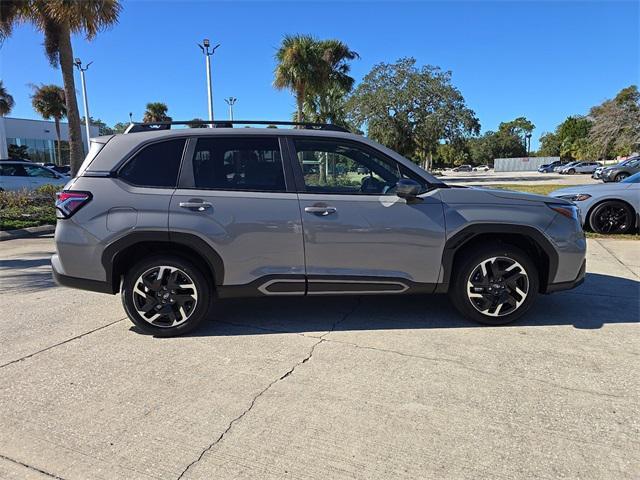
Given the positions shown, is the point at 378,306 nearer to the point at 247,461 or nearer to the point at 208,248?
the point at 208,248

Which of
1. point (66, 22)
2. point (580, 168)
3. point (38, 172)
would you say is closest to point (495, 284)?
point (66, 22)

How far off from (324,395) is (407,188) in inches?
72.1

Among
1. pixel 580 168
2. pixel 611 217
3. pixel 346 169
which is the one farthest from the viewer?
pixel 580 168

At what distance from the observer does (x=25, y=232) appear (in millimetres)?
10594

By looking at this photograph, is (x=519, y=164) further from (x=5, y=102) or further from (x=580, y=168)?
(x=5, y=102)

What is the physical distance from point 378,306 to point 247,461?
269cm

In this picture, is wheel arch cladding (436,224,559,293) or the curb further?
the curb

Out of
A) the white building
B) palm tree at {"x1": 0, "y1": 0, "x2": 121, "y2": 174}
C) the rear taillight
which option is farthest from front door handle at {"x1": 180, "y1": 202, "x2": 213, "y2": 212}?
the white building

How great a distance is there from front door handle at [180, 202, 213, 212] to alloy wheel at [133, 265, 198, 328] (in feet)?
1.86

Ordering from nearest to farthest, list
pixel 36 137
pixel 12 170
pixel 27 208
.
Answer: pixel 27 208
pixel 12 170
pixel 36 137

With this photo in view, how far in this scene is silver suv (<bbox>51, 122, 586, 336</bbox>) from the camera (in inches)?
150

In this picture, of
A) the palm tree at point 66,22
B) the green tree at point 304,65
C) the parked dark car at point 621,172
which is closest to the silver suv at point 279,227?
the palm tree at point 66,22

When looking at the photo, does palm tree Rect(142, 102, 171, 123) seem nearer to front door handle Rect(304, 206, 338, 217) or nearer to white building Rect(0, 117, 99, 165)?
white building Rect(0, 117, 99, 165)

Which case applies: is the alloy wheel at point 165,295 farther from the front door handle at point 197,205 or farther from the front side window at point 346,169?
the front side window at point 346,169
